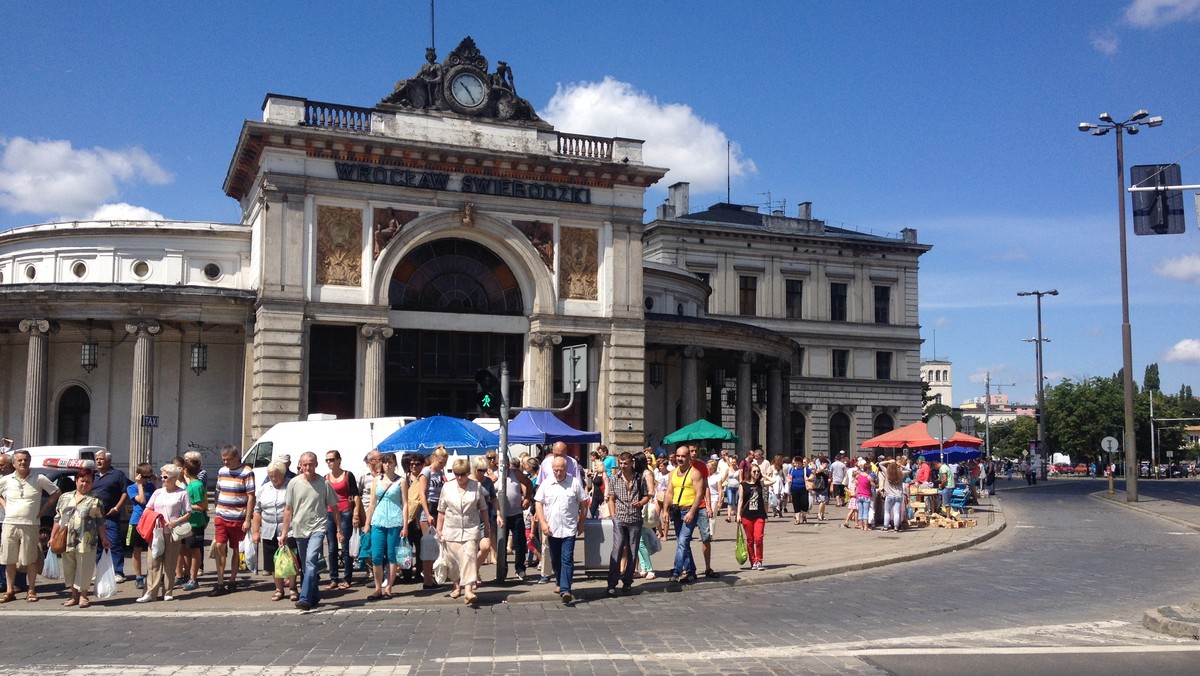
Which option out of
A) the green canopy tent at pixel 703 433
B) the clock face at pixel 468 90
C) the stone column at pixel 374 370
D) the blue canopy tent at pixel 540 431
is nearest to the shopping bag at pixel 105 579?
the blue canopy tent at pixel 540 431

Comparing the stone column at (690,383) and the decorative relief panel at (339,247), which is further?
the stone column at (690,383)

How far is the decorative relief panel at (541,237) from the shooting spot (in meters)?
35.3

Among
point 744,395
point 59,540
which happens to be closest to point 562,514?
point 59,540

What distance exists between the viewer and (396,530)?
46.8 feet

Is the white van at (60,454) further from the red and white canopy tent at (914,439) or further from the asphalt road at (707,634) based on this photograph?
the red and white canopy tent at (914,439)

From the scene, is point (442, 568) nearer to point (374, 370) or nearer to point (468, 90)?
point (374, 370)

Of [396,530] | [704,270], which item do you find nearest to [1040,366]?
[704,270]

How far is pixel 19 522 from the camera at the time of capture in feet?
45.3

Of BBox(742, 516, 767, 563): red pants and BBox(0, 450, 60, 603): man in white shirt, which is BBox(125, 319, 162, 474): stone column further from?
BBox(742, 516, 767, 563): red pants

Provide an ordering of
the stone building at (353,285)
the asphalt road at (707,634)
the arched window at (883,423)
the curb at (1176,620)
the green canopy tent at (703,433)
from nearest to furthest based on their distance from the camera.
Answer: the asphalt road at (707,634), the curb at (1176,620), the green canopy tent at (703,433), the stone building at (353,285), the arched window at (883,423)

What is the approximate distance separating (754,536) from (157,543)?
813 cm

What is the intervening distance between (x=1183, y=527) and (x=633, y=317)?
17089mm

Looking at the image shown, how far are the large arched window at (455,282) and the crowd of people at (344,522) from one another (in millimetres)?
18314

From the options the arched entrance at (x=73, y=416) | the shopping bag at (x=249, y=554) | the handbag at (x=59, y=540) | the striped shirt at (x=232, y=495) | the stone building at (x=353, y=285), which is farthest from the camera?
the arched entrance at (x=73, y=416)
